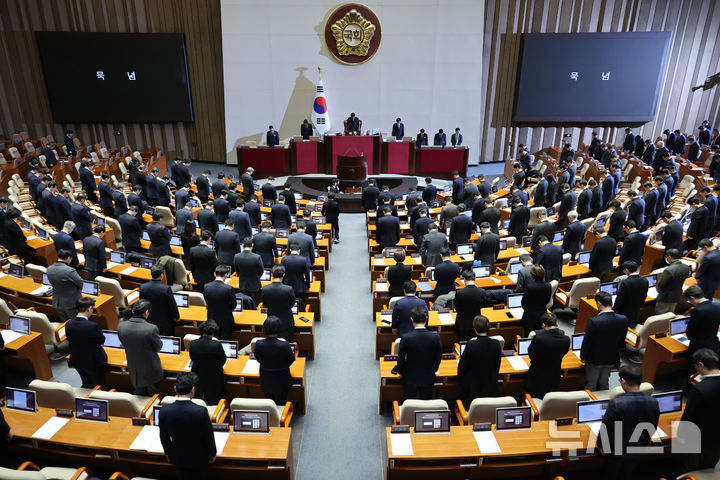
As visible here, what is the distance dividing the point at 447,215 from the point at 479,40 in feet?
33.1

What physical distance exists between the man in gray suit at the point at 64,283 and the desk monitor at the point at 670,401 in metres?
6.95

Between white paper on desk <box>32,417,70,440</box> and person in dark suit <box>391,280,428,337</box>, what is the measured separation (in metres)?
3.46

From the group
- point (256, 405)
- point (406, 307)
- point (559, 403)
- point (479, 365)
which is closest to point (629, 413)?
point (559, 403)

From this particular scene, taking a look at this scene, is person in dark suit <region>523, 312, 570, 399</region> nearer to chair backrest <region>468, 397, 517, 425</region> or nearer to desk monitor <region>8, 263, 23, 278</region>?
chair backrest <region>468, 397, 517, 425</region>

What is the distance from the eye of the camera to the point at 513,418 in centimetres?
421

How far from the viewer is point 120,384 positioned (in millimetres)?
5781

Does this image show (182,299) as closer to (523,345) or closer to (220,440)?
(220,440)

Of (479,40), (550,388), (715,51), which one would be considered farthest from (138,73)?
(715,51)

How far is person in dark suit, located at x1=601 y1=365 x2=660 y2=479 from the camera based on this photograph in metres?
3.72

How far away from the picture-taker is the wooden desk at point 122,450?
4.03 metres

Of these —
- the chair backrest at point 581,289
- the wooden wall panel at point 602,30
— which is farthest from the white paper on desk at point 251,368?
the wooden wall panel at point 602,30

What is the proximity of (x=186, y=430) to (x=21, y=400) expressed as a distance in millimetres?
2004

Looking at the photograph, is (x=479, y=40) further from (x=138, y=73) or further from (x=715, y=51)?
(x=138, y=73)

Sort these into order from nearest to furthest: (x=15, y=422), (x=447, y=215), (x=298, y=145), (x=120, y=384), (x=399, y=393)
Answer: (x=15, y=422)
(x=399, y=393)
(x=120, y=384)
(x=447, y=215)
(x=298, y=145)
